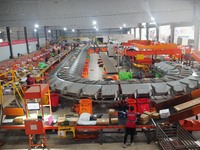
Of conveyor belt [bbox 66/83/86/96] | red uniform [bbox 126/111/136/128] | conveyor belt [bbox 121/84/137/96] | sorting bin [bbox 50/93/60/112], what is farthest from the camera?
sorting bin [bbox 50/93/60/112]

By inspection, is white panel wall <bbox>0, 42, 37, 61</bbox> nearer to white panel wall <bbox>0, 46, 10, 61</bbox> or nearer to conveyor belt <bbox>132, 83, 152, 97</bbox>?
white panel wall <bbox>0, 46, 10, 61</bbox>

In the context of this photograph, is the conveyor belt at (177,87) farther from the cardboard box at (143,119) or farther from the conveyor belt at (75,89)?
the conveyor belt at (75,89)

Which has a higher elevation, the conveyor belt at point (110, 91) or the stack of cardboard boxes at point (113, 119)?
the conveyor belt at point (110, 91)

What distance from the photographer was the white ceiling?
11.5 meters

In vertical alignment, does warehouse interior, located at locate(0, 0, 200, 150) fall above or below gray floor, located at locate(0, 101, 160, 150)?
above

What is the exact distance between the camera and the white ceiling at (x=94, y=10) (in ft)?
37.6

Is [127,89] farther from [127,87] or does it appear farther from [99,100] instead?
[99,100]

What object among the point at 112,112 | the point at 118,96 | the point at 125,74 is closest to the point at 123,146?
the point at 112,112

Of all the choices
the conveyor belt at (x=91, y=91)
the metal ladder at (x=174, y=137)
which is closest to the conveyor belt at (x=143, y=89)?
the conveyor belt at (x=91, y=91)

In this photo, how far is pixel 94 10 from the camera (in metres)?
12.0

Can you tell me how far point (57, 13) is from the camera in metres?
12.3

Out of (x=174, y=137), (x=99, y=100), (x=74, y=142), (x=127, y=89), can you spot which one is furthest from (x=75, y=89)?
(x=174, y=137)

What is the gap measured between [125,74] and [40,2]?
699 centimetres

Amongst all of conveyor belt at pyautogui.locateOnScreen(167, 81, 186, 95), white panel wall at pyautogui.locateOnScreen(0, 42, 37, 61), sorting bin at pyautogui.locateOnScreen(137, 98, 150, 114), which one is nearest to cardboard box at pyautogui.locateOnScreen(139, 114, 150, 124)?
sorting bin at pyautogui.locateOnScreen(137, 98, 150, 114)
